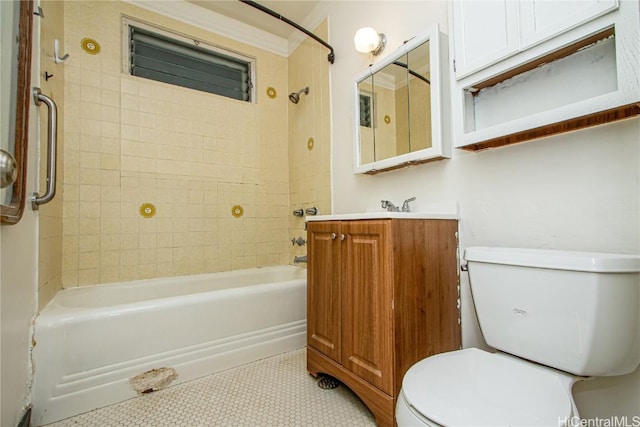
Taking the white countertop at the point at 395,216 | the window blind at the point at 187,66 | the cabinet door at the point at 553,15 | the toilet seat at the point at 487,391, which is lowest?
the toilet seat at the point at 487,391

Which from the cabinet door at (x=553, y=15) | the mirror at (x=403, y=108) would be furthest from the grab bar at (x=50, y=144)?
the cabinet door at (x=553, y=15)

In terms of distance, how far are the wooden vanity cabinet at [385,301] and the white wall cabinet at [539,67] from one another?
1.56 ft

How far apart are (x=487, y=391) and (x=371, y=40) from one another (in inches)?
68.0

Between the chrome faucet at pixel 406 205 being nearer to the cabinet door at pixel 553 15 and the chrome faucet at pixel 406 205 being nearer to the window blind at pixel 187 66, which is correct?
the cabinet door at pixel 553 15

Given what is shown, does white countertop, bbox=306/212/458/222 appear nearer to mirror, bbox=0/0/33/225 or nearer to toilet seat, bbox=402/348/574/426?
toilet seat, bbox=402/348/574/426

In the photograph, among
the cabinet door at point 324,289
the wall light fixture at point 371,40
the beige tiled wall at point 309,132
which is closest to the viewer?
the cabinet door at point 324,289

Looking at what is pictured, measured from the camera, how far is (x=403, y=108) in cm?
155

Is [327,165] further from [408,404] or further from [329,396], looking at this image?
[408,404]

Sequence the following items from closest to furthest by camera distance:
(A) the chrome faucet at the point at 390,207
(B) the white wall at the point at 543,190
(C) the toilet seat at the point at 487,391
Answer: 1. (C) the toilet seat at the point at 487,391
2. (B) the white wall at the point at 543,190
3. (A) the chrome faucet at the point at 390,207

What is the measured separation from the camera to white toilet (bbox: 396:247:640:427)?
67 centimetres

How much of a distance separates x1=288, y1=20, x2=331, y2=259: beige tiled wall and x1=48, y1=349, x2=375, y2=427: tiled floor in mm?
1173

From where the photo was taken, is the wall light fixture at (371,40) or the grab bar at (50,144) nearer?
the grab bar at (50,144)

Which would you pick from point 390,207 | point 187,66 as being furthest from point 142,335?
point 187,66

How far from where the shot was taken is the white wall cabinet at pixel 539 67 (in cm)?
82
